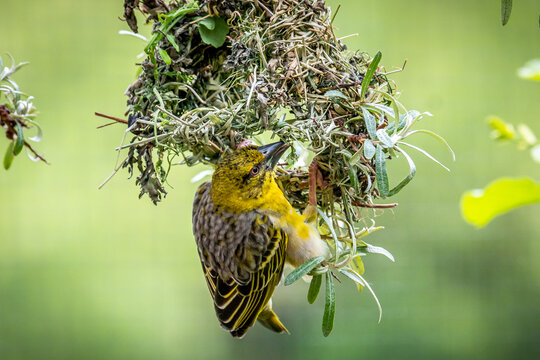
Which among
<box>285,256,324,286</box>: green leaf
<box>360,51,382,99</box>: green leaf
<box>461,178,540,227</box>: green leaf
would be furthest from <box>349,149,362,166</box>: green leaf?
<box>461,178,540,227</box>: green leaf

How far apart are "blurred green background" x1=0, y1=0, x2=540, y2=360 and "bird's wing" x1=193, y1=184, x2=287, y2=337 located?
6.73 ft

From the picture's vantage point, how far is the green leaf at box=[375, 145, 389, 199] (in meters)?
1.54

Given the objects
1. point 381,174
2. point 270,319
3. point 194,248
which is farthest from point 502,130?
point 194,248

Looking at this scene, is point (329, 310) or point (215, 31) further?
point (215, 31)

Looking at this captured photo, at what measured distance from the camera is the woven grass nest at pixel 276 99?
1.67 meters

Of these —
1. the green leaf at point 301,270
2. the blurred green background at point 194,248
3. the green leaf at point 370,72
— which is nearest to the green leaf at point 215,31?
the green leaf at point 370,72

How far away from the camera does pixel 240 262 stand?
1.95 meters

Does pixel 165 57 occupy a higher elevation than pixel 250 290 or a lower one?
higher

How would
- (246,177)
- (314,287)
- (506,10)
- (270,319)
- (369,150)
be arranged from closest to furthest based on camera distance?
(506,10)
(369,150)
(314,287)
(246,177)
(270,319)

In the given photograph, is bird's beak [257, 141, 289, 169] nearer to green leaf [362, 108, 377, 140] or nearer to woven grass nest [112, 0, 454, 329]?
woven grass nest [112, 0, 454, 329]

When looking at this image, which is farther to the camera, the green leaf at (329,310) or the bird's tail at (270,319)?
the bird's tail at (270,319)

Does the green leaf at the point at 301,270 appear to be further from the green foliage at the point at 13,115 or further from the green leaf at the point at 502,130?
the green leaf at the point at 502,130

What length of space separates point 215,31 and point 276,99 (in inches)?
12.6

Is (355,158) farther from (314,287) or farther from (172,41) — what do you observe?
(172,41)
